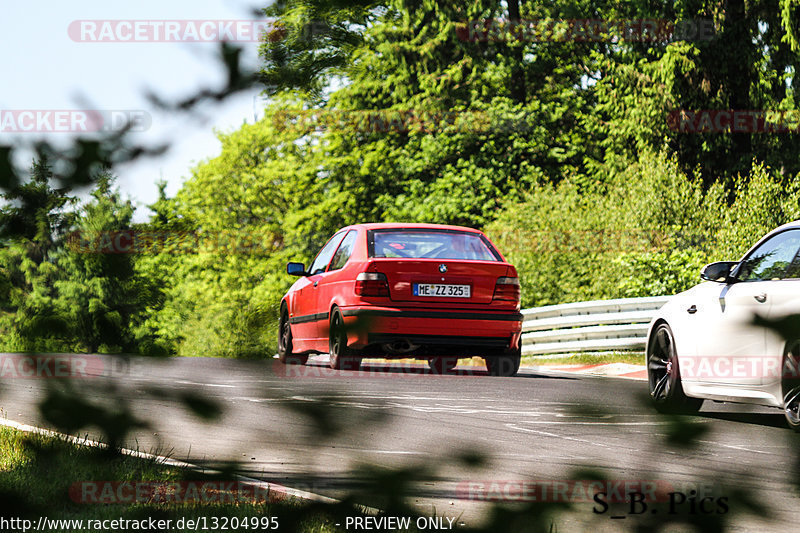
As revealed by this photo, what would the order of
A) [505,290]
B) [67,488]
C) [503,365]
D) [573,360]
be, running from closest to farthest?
[67,488] < [505,290] < [503,365] < [573,360]

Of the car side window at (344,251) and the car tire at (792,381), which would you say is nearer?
the car tire at (792,381)

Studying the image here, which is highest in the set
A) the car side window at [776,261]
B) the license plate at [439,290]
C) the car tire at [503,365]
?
the license plate at [439,290]

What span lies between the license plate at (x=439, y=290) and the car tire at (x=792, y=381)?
27.3 feet

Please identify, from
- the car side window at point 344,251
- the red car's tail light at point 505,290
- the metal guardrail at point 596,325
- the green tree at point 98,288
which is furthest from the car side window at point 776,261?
the metal guardrail at point 596,325

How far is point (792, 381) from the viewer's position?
2578 millimetres

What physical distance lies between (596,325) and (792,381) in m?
17.2

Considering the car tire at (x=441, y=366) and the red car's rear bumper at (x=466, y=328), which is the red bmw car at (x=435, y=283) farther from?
the car tire at (x=441, y=366)

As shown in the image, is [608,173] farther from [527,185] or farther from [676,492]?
[676,492]

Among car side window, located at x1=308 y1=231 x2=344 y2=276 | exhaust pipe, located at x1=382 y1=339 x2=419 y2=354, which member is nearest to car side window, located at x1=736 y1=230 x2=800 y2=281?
exhaust pipe, located at x1=382 y1=339 x2=419 y2=354

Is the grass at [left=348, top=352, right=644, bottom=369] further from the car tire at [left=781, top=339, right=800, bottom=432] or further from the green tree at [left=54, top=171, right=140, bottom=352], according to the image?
the green tree at [left=54, top=171, right=140, bottom=352]

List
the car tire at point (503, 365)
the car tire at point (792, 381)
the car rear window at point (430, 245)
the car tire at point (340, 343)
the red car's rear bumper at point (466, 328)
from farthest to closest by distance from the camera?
1. the car tire at point (503, 365)
2. the car rear window at point (430, 245)
3. the red car's rear bumper at point (466, 328)
4. the car tire at point (340, 343)
5. the car tire at point (792, 381)

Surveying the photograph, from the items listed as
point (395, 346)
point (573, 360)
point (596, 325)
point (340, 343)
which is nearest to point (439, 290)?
point (395, 346)

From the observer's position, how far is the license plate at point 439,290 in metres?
11.4

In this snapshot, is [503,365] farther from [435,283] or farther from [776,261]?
[776,261]
